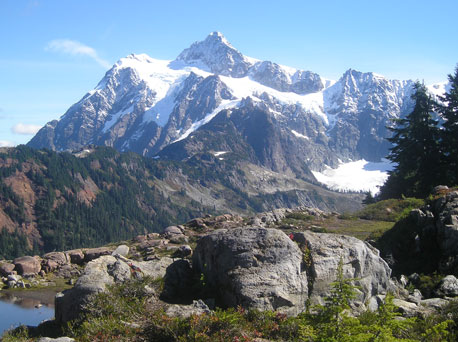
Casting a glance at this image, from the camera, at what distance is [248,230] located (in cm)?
1611

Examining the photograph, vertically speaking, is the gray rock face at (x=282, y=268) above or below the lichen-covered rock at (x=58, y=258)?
above

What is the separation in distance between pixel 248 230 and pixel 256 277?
2252mm

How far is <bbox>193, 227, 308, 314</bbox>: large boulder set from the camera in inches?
551

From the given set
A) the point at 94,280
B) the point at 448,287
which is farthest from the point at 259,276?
the point at 448,287

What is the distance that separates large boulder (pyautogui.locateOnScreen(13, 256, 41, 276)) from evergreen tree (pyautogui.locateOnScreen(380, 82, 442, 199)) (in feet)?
137

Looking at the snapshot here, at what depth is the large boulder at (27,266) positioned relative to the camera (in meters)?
38.5

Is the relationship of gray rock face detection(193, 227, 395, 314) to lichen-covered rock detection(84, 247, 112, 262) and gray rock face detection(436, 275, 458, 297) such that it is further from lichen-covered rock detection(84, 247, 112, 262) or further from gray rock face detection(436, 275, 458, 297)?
lichen-covered rock detection(84, 247, 112, 262)

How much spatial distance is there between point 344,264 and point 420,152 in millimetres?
37527

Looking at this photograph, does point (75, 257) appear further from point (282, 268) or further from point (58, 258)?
point (282, 268)

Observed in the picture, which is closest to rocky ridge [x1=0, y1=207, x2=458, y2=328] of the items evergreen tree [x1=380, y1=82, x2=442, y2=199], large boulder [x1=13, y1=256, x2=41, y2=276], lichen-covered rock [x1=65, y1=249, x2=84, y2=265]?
large boulder [x1=13, y1=256, x2=41, y2=276]

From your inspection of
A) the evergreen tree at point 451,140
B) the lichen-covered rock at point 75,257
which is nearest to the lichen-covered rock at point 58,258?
the lichen-covered rock at point 75,257

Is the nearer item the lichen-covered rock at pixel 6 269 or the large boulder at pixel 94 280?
the large boulder at pixel 94 280

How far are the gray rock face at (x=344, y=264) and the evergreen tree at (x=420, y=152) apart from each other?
30.4 m

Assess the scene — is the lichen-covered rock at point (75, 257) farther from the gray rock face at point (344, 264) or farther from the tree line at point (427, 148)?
the tree line at point (427, 148)
